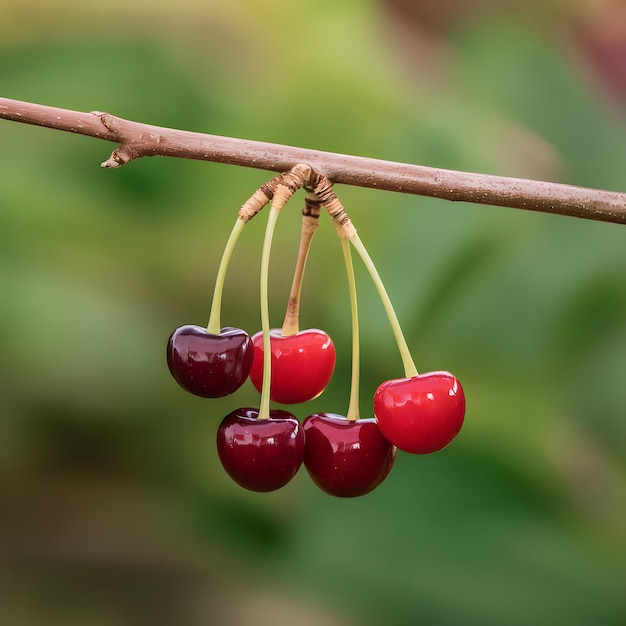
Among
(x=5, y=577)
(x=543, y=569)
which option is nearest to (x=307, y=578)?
(x=543, y=569)

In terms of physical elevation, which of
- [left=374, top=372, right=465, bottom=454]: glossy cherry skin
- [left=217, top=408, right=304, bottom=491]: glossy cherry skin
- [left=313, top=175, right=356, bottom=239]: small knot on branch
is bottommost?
[left=217, top=408, right=304, bottom=491]: glossy cherry skin

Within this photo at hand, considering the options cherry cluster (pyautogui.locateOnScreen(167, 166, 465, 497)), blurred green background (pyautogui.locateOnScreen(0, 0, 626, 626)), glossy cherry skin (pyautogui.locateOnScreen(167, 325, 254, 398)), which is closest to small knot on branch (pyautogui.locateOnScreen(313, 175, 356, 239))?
cherry cluster (pyautogui.locateOnScreen(167, 166, 465, 497))

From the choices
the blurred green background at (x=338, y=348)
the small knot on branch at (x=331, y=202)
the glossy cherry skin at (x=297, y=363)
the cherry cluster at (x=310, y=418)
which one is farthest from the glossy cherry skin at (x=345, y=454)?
the blurred green background at (x=338, y=348)

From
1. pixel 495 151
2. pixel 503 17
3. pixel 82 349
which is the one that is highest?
pixel 503 17

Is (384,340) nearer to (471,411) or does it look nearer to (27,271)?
(471,411)

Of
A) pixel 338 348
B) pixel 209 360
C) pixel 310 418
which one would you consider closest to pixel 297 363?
pixel 310 418

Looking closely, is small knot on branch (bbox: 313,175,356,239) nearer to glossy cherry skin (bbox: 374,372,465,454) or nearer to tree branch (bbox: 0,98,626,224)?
tree branch (bbox: 0,98,626,224)

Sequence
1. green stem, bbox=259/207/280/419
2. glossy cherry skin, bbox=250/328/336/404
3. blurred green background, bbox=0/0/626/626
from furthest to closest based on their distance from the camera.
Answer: blurred green background, bbox=0/0/626/626 → glossy cherry skin, bbox=250/328/336/404 → green stem, bbox=259/207/280/419
